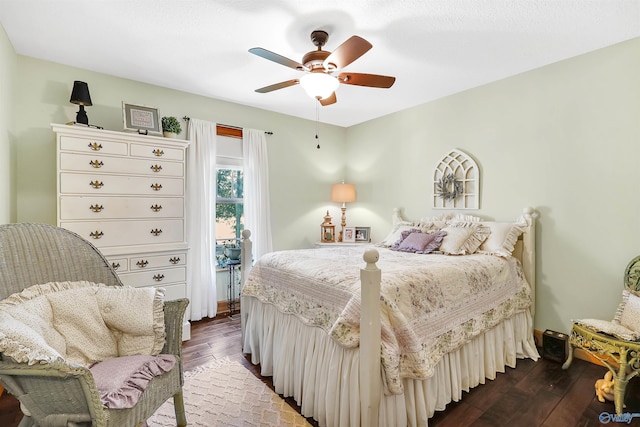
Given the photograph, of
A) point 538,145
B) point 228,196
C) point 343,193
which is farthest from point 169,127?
point 538,145

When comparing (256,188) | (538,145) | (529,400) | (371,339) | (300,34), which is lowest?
(529,400)

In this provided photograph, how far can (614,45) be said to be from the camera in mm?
2389

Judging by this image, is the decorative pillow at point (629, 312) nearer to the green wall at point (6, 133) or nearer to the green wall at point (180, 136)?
the green wall at point (180, 136)

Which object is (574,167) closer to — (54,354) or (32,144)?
(54,354)

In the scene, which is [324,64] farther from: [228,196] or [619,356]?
[619,356]

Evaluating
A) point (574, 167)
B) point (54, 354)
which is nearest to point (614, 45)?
point (574, 167)

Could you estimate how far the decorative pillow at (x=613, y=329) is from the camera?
1.91 meters

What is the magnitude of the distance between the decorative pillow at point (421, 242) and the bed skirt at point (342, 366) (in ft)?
2.70

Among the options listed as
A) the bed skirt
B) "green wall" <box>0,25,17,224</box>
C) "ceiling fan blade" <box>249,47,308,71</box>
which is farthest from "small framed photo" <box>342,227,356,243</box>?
"green wall" <box>0,25,17,224</box>

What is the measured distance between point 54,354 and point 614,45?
4.02m

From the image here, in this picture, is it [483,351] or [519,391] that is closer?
[519,391]

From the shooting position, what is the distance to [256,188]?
389cm

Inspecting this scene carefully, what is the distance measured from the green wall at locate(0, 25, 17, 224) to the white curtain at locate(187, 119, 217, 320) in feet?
4.59

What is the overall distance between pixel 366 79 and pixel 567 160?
1932 mm
